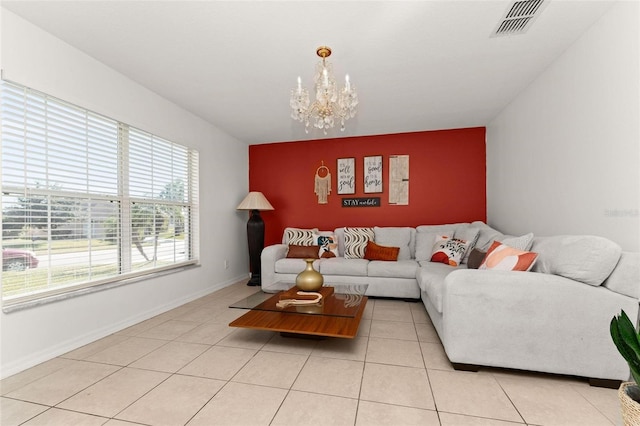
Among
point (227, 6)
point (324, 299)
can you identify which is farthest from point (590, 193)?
point (227, 6)

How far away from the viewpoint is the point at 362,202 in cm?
472

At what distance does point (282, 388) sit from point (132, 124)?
2817 mm

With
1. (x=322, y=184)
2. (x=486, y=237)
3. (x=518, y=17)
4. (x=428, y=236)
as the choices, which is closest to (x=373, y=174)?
(x=322, y=184)

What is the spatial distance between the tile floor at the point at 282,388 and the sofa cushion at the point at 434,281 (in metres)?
0.38

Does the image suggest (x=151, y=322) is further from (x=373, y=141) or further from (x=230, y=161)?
(x=373, y=141)

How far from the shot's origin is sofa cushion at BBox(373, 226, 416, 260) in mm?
4109

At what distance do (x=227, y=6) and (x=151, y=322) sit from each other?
113 inches

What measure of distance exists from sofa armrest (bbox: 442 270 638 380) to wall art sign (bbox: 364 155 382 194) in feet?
9.26

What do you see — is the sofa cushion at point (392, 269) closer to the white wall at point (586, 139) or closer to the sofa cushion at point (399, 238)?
the sofa cushion at point (399, 238)

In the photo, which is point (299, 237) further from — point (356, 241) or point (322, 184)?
point (322, 184)

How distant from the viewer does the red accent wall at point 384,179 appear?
14.3ft

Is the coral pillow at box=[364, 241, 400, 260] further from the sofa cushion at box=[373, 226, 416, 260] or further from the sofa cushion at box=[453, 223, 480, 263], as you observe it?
the sofa cushion at box=[453, 223, 480, 263]

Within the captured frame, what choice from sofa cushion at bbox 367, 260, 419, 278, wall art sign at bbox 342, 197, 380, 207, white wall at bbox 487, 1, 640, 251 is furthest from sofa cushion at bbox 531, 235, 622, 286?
wall art sign at bbox 342, 197, 380, 207

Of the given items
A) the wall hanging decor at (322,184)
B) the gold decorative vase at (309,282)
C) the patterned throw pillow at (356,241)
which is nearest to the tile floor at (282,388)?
the gold decorative vase at (309,282)
